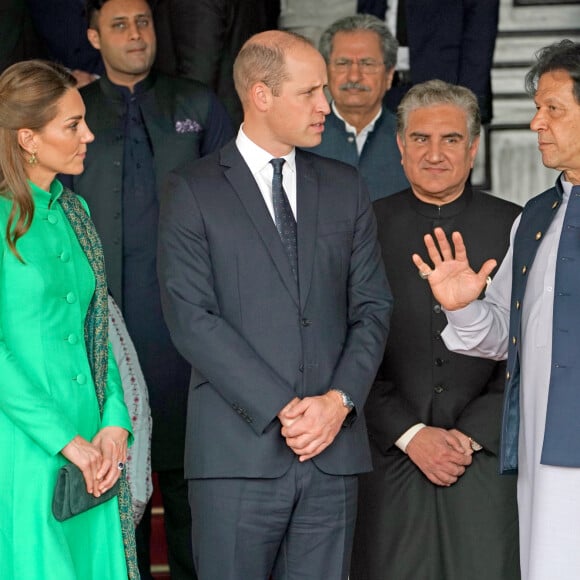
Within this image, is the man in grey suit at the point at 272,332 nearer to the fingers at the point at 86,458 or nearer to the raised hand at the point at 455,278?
the raised hand at the point at 455,278

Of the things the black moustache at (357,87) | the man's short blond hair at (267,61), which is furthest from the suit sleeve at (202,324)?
the black moustache at (357,87)

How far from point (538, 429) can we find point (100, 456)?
1157mm

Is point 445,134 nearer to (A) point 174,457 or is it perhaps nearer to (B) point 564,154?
(B) point 564,154

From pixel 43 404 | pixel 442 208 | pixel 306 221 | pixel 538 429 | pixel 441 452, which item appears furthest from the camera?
pixel 442 208

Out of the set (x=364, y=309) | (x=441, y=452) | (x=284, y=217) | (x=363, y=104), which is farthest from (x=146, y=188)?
(x=441, y=452)

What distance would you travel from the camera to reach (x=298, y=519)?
11.5 feet

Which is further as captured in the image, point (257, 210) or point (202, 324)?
point (257, 210)

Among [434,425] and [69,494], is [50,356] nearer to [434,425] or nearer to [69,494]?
[69,494]

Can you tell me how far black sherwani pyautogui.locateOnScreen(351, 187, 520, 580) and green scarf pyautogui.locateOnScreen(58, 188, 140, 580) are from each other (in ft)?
2.95

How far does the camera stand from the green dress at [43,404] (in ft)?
10.7

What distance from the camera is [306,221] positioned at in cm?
360

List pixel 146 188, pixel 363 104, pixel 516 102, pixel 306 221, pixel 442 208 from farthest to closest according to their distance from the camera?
pixel 516 102 → pixel 363 104 → pixel 146 188 → pixel 442 208 → pixel 306 221

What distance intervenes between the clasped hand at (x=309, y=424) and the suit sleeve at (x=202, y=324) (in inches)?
1.4

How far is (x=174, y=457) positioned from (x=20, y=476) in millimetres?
1408
